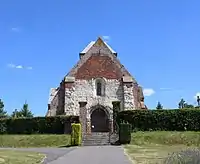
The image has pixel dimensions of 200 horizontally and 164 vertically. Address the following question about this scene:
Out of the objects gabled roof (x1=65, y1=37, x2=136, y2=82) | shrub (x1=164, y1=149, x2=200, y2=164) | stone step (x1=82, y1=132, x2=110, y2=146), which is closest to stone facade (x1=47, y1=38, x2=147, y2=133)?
gabled roof (x1=65, y1=37, x2=136, y2=82)

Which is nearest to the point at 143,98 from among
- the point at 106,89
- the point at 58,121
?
the point at 106,89

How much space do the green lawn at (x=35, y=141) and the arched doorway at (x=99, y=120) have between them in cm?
1120

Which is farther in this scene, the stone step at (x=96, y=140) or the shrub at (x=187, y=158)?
the stone step at (x=96, y=140)

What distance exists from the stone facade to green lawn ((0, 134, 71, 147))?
975 centimetres

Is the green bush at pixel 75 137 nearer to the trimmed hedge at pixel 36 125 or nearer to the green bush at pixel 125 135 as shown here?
the green bush at pixel 125 135

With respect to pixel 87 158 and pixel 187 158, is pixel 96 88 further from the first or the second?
pixel 187 158

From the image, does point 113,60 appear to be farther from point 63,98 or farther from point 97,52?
point 63,98

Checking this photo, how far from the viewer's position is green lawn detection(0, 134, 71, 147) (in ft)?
121

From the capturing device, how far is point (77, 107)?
4925 cm

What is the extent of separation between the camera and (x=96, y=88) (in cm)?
5122

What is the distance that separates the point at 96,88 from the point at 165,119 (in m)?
12.0

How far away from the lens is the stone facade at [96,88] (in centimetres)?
4948

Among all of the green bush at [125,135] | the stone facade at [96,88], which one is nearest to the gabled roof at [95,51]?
the stone facade at [96,88]

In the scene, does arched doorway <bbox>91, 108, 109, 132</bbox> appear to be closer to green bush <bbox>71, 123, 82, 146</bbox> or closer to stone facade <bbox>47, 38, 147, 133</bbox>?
stone facade <bbox>47, 38, 147, 133</bbox>
